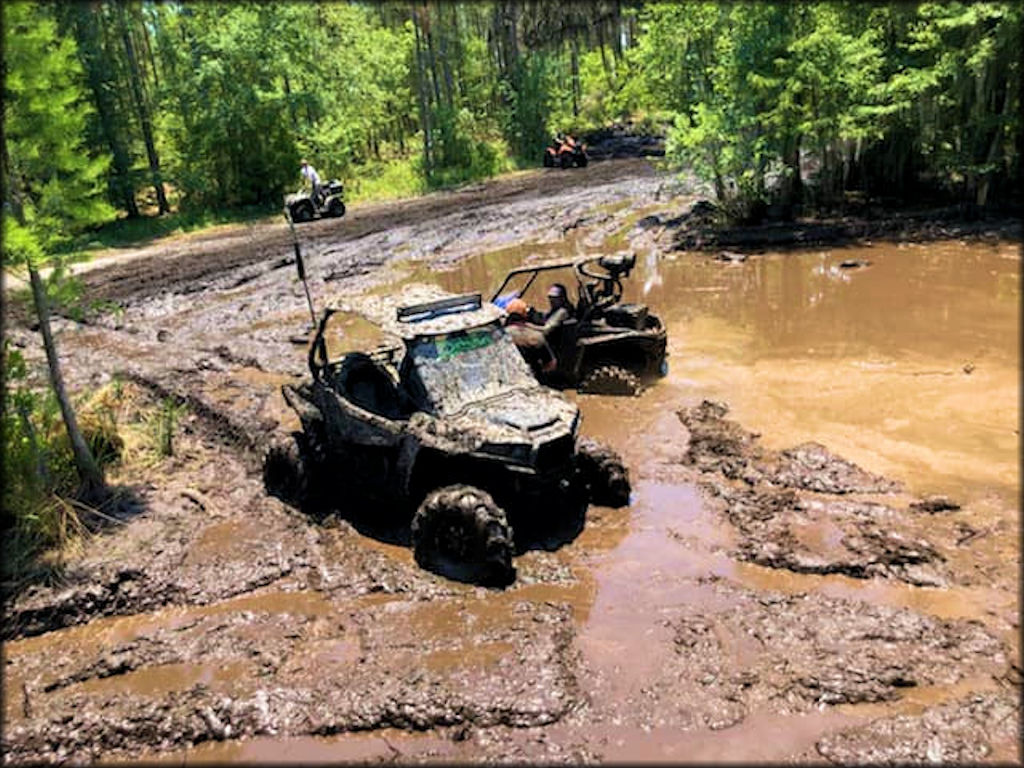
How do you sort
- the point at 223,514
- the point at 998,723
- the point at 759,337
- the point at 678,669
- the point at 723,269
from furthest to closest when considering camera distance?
the point at 723,269, the point at 759,337, the point at 223,514, the point at 678,669, the point at 998,723

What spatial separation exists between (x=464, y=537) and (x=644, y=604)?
162 centimetres

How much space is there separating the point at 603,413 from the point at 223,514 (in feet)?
16.3

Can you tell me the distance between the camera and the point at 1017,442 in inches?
340

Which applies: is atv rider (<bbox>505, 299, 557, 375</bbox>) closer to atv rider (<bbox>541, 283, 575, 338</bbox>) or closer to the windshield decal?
atv rider (<bbox>541, 283, 575, 338</bbox>)

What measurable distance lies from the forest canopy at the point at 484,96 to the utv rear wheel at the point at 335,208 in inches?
209

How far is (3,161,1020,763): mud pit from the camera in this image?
17.0 feet

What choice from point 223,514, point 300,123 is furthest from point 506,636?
point 300,123

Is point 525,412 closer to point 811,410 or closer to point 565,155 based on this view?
point 811,410

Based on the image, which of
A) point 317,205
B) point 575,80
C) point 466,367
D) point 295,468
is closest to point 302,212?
point 317,205

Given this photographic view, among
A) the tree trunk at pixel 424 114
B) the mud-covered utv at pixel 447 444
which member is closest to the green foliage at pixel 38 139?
the mud-covered utv at pixel 447 444

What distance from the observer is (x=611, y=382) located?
11.3 metres

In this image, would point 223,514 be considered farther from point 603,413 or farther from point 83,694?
point 603,413

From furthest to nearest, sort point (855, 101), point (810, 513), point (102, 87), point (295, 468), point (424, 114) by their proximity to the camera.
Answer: point (424, 114)
point (102, 87)
point (855, 101)
point (295, 468)
point (810, 513)

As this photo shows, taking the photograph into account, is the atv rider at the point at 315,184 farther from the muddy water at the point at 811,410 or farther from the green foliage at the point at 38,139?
the green foliage at the point at 38,139
